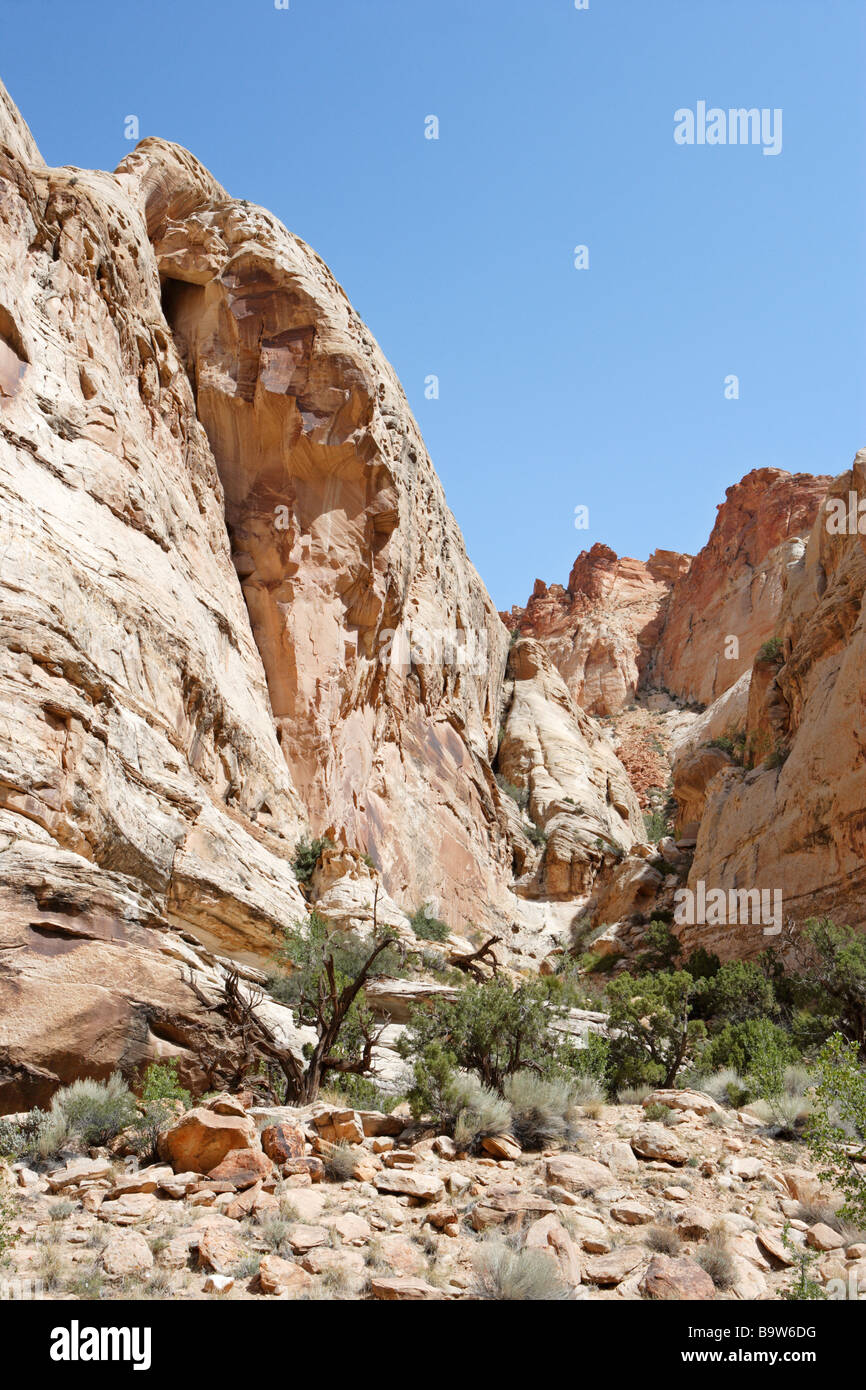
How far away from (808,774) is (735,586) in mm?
52099

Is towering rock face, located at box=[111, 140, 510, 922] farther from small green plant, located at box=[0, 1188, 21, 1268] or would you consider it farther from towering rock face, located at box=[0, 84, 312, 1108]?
small green plant, located at box=[0, 1188, 21, 1268]

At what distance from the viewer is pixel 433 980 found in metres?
18.2

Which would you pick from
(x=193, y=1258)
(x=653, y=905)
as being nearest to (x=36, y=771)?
(x=193, y=1258)

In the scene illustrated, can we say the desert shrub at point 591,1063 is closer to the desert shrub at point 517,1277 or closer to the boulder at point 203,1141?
the boulder at point 203,1141

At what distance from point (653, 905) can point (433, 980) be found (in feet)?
46.1

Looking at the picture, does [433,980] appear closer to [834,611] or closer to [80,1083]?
[80,1083]

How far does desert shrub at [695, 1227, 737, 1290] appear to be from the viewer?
5.65 meters

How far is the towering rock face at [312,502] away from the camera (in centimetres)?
2458

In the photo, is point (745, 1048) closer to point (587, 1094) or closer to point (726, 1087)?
point (726, 1087)

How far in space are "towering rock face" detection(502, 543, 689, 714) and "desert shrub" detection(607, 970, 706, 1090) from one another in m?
58.9

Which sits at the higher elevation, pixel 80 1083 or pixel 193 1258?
pixel 80 1083

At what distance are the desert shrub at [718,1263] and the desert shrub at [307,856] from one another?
1405 centimetres

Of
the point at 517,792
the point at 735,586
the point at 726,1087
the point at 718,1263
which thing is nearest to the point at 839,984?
the point at 726,1087

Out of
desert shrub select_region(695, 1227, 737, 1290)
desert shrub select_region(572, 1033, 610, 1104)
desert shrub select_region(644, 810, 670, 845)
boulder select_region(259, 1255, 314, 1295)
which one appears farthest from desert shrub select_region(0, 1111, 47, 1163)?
desert shrub select_region(644, 810, 670, 845)
